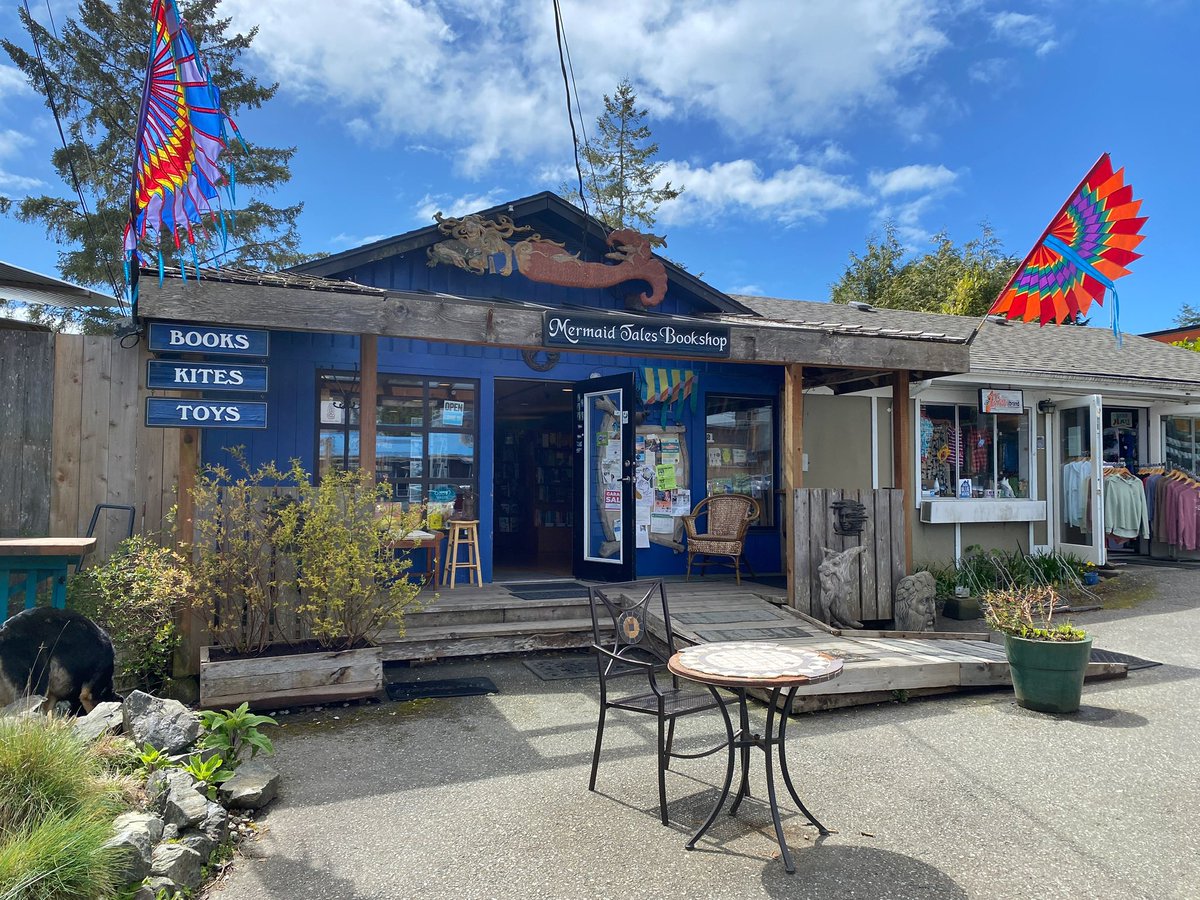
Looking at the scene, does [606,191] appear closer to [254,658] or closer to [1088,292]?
[1088,292]

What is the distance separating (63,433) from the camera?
528 cm

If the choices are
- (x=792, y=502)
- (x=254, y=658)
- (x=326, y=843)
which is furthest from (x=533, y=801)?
(x=792, y=502)

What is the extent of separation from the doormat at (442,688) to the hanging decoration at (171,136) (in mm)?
3075

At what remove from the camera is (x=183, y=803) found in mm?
3008

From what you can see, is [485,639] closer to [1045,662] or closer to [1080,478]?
[1045,662]

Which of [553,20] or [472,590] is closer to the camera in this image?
[553,20]

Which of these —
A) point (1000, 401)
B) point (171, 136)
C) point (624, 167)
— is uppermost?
point (624, 167)

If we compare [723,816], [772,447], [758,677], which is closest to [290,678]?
[723,816]

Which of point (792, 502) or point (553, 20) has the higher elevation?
point (553, 20)

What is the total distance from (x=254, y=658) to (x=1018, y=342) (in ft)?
41.3

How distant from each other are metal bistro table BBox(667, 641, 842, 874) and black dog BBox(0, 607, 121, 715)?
3248 mm

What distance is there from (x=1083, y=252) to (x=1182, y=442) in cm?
751

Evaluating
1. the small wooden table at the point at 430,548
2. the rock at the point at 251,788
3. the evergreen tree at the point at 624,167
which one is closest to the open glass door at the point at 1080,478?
the small wooden table at the point at 430,548

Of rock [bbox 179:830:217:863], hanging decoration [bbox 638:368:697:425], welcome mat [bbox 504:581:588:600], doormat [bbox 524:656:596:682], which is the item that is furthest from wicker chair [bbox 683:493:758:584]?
rock [bbox 179:830:217:863]
